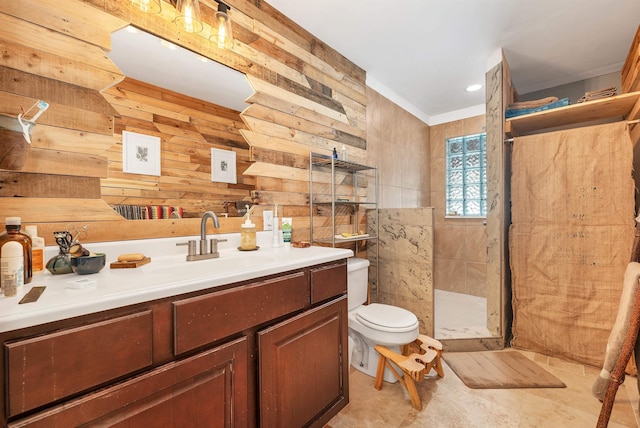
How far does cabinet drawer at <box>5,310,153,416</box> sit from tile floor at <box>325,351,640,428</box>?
3.88 feet

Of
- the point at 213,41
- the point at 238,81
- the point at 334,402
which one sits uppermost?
the point at 213,41

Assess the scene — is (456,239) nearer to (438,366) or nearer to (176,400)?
(438,366)

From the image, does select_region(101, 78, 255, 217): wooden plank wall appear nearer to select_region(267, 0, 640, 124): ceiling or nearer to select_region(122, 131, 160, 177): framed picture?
select_region(122, 131, 160, 177): framed picture

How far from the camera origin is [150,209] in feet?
4.28

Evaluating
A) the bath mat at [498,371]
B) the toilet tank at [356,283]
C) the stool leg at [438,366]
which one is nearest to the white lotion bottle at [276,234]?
the toilet tank at [356,283]

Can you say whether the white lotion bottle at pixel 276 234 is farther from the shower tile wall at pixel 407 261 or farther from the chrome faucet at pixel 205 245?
the shower tile wall at pixel 407 261

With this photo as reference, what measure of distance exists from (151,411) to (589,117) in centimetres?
343

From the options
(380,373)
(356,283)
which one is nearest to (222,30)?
(356,283)

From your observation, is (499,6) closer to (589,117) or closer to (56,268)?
(589,117)

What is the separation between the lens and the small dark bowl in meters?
0.93

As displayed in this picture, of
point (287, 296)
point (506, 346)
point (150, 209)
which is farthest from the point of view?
point (506, 346)

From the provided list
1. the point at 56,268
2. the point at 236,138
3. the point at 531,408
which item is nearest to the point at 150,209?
the point at 56,268

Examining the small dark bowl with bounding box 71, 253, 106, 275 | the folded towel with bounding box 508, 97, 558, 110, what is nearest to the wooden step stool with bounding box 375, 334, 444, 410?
the small dark bowl with bounding box 71, 253, 106, 275

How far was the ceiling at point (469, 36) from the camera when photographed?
1.81 m
